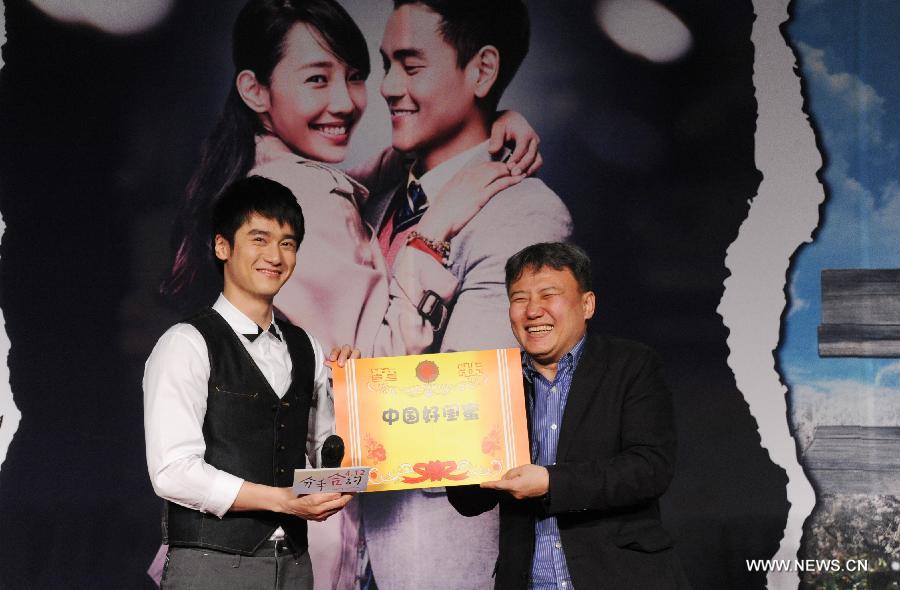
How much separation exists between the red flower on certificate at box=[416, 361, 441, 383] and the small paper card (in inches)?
13.8

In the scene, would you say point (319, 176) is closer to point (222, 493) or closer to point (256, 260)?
point (256, 260)

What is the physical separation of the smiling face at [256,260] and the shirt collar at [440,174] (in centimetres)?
156

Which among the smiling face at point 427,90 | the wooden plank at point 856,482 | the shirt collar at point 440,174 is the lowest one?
the wooden plank at point 856,482

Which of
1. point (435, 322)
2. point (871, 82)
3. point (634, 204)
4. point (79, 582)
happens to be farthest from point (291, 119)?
point (871, 82)

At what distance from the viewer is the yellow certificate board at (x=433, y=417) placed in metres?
2.30

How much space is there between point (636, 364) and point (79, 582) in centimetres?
257

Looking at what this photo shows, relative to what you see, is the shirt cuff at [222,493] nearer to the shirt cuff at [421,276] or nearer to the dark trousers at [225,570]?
the dark trousers at [225,570]

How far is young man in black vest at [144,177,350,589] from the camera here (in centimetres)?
212

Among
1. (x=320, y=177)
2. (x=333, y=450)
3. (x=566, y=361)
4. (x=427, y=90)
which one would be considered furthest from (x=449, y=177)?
(x=333, y=450)

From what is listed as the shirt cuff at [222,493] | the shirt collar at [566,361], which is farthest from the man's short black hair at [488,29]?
the shirt cuff at [222,493]

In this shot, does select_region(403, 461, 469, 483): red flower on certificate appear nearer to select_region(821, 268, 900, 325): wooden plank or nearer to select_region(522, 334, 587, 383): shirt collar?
select_region(522, 334, 587, 383): shirt collar
